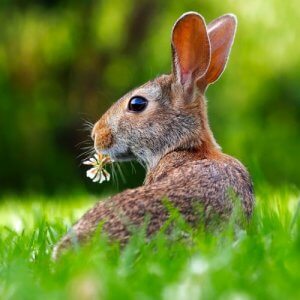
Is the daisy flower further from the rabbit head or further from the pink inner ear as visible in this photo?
the pink inner ear

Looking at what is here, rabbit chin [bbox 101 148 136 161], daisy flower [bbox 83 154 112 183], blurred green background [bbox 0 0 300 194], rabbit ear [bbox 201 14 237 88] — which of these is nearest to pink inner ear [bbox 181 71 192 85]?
rabbit ear [bbox 201 14 237 88]

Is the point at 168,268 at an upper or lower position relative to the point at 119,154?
lower

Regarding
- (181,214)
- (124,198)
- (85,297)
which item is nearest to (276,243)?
(181,214)

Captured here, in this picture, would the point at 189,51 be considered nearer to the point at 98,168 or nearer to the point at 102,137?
the point at 102,137

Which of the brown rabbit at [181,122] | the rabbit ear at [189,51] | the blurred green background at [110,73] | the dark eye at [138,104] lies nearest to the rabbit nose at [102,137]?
the brown rabbit at [181,122]

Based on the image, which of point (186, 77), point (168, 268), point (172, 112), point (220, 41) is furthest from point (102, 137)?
point (168, 268)

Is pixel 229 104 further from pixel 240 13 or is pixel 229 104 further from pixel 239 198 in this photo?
pixel 239 198
